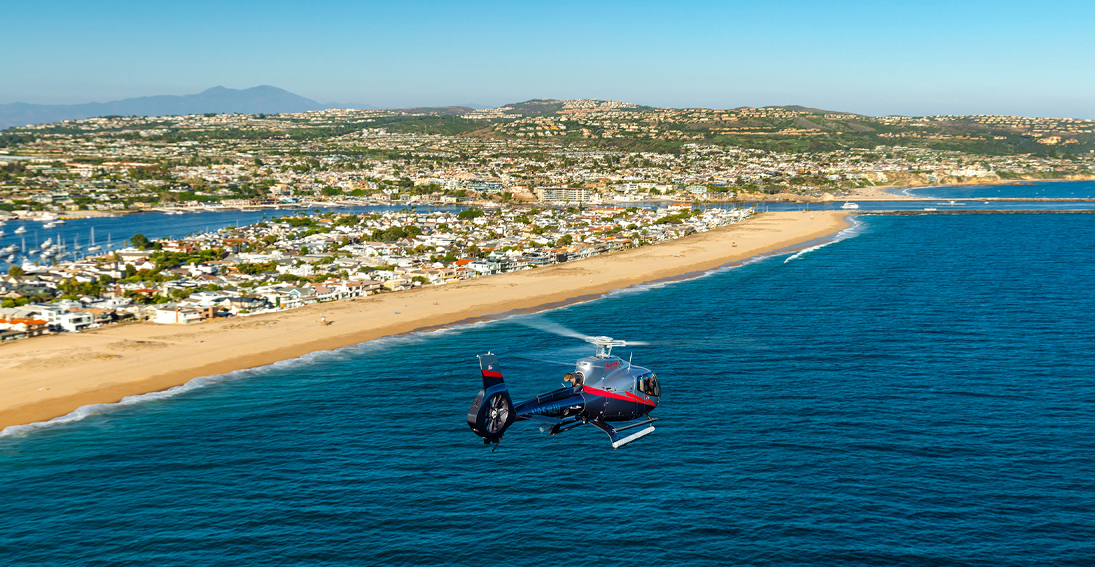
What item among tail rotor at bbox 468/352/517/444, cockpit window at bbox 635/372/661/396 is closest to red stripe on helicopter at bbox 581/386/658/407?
cockpit window at bbox 635/372/661/396

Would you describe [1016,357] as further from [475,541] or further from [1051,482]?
[475,541]

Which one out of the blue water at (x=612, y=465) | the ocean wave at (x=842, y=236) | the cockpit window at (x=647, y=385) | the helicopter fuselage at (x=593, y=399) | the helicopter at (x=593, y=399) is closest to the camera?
the blue water at (x=612, y=465)

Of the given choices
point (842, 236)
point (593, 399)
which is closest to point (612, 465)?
point (593, 399)

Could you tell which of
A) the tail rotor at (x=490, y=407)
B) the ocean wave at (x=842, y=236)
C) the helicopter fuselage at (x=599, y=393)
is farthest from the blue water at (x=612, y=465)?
the ocean wave at (x=842, y=236)

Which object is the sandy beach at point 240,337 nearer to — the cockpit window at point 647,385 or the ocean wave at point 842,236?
the ocean wave at point 842,236

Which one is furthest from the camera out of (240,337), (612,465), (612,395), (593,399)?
(240,337)

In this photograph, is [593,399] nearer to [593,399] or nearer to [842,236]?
[593,399]
